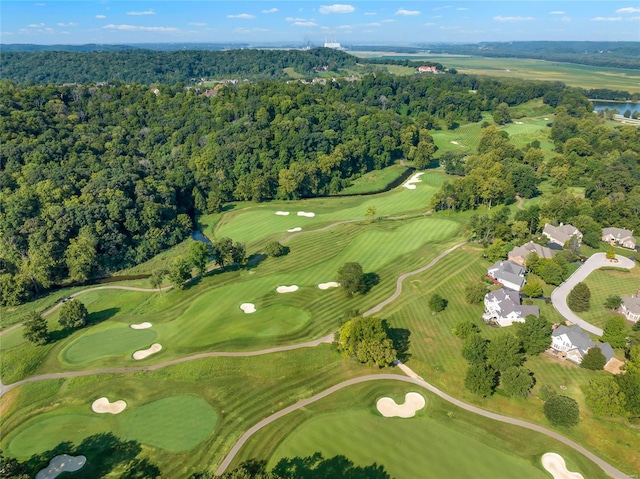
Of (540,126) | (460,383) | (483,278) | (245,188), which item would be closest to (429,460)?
(460,383)

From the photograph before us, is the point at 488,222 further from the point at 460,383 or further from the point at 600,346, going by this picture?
the point at 460,383

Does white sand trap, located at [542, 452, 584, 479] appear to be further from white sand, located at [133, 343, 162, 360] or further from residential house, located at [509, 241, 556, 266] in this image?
white sand, located at [133, 343, 162, 360]

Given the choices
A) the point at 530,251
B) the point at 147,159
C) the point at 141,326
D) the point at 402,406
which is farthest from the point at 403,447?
the point at 147,159

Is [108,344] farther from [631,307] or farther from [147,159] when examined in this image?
[147,159]

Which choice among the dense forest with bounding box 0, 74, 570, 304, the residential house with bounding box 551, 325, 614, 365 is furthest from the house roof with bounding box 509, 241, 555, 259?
the dense forest with bounding box 0, 74, 570, 304

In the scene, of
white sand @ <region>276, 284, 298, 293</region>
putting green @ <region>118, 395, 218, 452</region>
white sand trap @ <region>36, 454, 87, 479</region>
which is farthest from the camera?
white sand @ <region>276, 284, 298, 293</region>

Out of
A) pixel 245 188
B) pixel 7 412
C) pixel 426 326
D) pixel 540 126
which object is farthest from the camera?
pixel 540 126
